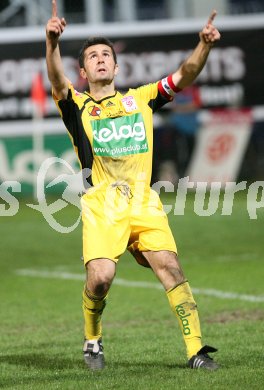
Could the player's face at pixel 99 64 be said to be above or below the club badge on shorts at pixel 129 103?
above

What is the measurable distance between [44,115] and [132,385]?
17.6 m

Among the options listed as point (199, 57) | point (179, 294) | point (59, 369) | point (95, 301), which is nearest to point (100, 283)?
point (95, 301)

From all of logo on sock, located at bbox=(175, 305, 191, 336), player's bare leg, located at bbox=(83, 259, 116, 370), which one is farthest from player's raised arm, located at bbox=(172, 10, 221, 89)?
logo on sock, located at bbox=(175, 305, 191, 336)

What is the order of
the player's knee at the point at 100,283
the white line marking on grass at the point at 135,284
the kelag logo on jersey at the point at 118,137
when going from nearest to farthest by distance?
1. the player's knee at the point at 100,283
2. the kelag logo on jersey at the point at 118,137
3. the white line marking on grass at the point at 135,284

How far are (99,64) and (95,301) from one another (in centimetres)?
161

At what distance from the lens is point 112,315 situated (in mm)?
10047

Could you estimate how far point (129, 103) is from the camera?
7.25 meters

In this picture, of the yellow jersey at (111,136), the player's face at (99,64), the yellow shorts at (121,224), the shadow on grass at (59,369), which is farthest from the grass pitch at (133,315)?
the player's face at (99,64)

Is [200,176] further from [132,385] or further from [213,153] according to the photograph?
[132,385]

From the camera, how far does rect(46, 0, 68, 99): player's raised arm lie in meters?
6.80

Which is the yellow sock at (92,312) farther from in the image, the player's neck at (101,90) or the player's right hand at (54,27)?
the player's right hand at (54,27)

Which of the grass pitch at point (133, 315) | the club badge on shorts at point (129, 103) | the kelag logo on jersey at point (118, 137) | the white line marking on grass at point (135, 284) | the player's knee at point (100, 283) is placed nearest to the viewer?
the grass pitch at point (133, 315)

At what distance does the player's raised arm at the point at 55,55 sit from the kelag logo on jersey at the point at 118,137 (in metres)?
0.32

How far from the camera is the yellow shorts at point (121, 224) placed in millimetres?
6984
